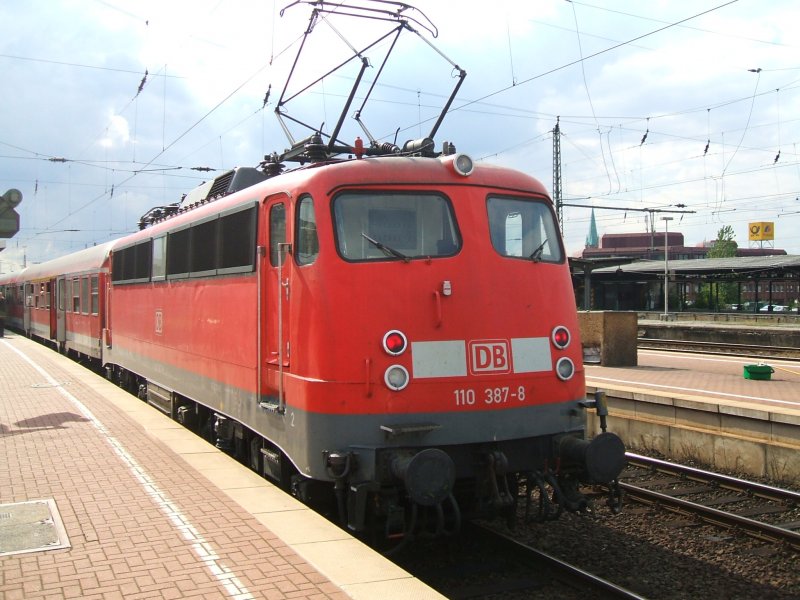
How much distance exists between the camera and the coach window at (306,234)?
21.3 feet

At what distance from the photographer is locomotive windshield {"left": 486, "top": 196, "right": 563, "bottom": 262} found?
22.6ft

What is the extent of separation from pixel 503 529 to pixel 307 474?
2489 millimetres

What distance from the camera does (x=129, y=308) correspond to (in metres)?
14.3

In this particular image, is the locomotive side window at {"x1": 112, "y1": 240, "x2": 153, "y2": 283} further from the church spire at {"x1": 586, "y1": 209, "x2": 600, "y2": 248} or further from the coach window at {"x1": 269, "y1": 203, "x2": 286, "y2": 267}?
the church spire at {"x1": 586, "y1": 209, "x2": 600, "y2": 248}

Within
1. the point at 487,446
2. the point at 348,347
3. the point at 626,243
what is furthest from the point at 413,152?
the point at 626,243

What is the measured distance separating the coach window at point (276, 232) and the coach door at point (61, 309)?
729 inches

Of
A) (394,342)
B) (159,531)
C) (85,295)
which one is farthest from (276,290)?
(85,295)

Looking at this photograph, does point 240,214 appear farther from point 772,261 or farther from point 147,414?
point 772,261

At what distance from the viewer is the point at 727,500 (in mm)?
8891

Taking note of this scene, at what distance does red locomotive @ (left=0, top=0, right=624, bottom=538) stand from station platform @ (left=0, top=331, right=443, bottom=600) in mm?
572

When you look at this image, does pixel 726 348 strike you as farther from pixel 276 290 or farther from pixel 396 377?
pixel 396 377

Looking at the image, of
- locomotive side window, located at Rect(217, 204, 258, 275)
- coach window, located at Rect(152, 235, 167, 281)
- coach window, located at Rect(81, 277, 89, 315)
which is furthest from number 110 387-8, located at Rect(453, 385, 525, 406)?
coach window, located at Rect(81, 277, 89, 315)

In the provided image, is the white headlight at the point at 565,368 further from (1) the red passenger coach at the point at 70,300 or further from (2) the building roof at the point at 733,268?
(2) the building roof at the point at 733,268

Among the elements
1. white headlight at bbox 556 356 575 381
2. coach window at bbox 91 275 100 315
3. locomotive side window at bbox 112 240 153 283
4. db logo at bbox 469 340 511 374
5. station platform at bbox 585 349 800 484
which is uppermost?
locomotive side window at bbox 112 240 153 283
